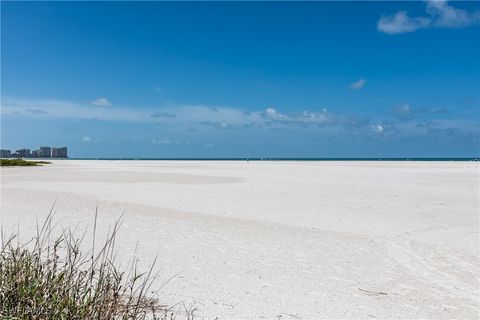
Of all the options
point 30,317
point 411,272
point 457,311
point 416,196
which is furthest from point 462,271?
point 416,196

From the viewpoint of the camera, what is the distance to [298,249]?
7.55m

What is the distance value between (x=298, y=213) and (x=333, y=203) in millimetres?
2488

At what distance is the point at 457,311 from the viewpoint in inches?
188

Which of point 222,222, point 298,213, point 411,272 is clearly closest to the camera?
point 411,272

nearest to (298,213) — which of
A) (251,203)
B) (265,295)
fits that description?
(251,203)

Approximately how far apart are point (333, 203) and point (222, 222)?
16.3ft

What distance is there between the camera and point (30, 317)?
2.94 m

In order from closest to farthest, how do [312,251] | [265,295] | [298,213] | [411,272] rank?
[265,295] → [411,272] → [312,251] → [298,213]

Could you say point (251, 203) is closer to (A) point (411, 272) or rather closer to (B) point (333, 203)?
(B) point (333, 203)

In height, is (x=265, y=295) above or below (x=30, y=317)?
below

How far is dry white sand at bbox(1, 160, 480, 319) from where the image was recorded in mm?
4934

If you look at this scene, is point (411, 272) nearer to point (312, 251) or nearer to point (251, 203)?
point (312, 251)

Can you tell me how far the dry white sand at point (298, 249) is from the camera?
4.93 meters

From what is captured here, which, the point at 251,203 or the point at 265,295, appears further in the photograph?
the point at 251,203
